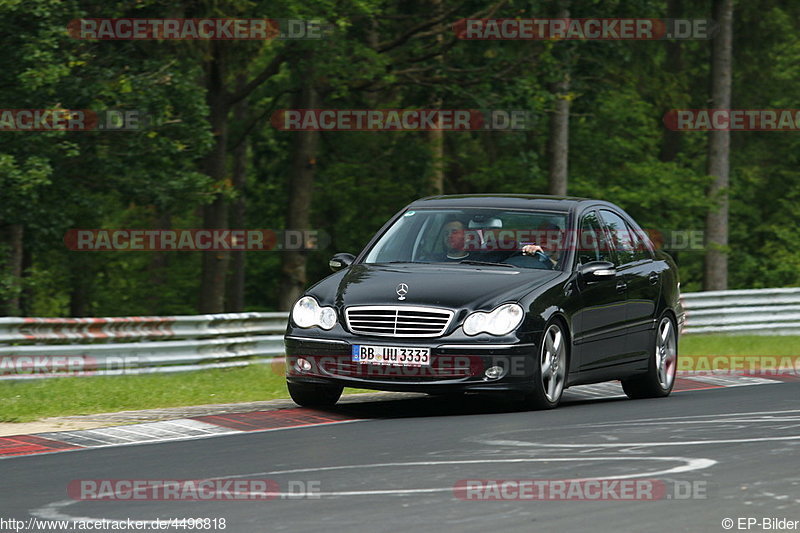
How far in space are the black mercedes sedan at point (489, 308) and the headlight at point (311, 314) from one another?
0.04ft

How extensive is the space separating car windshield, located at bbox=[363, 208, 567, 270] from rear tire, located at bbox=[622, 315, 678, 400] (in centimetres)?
185

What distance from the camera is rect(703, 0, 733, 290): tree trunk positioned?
104 ft

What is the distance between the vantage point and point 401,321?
1089 centimetres

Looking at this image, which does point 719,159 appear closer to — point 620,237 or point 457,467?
point 620,237

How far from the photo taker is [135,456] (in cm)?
896

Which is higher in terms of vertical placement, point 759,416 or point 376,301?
point 376,301

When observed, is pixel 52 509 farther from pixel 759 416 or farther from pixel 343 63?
pixel 343 63

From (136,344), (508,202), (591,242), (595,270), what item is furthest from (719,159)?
(595,270)

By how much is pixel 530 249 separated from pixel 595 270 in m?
0.56

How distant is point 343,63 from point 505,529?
2323 centimetres

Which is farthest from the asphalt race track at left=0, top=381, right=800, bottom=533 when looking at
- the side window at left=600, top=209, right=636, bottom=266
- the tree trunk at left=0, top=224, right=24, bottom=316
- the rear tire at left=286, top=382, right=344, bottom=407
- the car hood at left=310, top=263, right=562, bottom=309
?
the tree trunk at left=0, top=224, right=24, bottom=316

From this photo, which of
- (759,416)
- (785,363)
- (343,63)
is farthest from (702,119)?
(759,416)

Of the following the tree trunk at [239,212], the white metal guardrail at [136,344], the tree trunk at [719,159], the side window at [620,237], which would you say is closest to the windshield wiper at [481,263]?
the side window at [620,237]

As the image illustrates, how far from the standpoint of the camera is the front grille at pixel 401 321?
10828 mm
